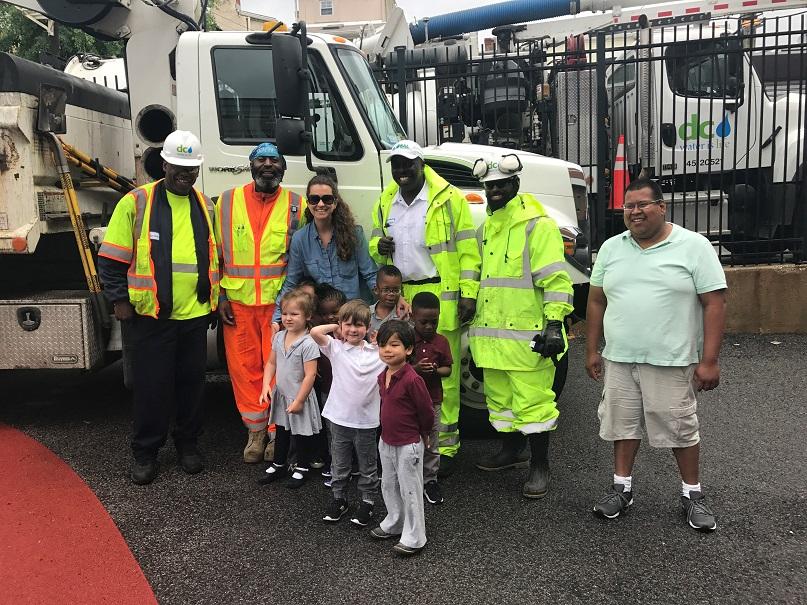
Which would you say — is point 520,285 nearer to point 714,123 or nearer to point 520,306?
point 520,306

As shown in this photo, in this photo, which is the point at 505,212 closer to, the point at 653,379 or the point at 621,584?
the point at 653,379

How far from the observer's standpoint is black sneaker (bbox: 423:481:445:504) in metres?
4.09

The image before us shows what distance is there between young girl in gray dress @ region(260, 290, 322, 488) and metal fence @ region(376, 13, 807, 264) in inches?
167

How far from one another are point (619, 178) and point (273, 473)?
6.22 m

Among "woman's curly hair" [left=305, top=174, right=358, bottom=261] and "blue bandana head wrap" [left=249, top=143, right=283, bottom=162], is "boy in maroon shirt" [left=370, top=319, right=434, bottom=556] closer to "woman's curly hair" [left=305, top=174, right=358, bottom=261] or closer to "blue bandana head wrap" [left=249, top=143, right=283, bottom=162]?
"woman's curly hair" [left=305, top=174, right=358, bottom=261]

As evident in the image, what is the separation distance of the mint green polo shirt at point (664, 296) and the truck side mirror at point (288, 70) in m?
2.11

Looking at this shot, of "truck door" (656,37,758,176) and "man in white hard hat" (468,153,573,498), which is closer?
"man in white hard hat" (468,153,573,498)

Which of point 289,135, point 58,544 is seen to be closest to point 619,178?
point 289,135

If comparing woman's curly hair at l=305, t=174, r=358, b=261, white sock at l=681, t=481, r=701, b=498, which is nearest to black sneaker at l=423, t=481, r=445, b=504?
white sock at l=681, t=481, r=701, b=498

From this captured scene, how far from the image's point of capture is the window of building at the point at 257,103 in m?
4.89

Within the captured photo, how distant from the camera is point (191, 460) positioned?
459cm

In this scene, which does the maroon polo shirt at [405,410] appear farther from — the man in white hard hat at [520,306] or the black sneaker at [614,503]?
the black sneaker at [614,503]

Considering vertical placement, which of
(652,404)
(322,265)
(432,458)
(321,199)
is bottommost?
(432,458)

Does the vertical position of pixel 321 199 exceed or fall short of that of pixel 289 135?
it falls short
